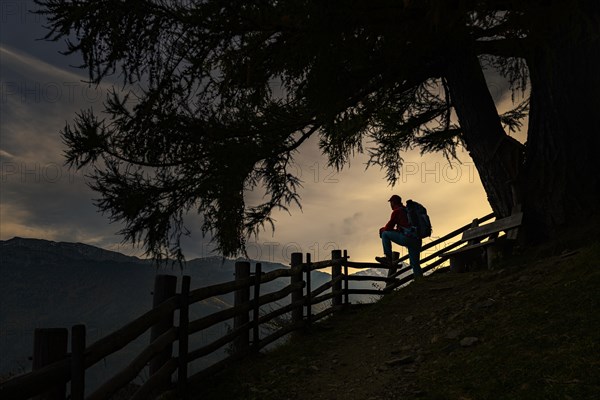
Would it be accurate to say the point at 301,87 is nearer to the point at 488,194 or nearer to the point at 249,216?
the point at 249,216

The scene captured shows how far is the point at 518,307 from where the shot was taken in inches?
246

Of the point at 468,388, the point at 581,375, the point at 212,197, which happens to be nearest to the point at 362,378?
the point at 468,388

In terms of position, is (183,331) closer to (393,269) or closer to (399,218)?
(399,218)

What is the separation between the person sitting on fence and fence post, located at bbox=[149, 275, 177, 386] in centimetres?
632

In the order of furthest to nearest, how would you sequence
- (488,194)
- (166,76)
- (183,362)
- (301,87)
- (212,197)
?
1. (488,194)
2. (212,197)
3. (301,87)
4. (166,76)
5. (183,362)

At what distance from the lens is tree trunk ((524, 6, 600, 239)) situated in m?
8.34

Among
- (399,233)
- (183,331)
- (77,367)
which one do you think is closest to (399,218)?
(399,233)

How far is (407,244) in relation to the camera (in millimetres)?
11148

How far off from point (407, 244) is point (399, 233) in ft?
1.06

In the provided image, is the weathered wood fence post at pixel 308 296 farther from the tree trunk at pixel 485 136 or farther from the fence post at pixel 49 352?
the fence post at pixel 49 352

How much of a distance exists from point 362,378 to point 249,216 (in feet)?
16.8

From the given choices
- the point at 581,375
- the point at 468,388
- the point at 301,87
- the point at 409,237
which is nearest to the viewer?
the point at 581,375

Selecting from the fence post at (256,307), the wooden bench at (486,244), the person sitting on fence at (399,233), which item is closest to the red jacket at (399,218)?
the person sitting on fence at (399,233)

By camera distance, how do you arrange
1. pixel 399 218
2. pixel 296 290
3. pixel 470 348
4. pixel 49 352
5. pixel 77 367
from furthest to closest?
1. pixel 399 218
2. pixel 296 290
3. pixel 470 348
4. pixel 77 367
5. pixel 49 352
